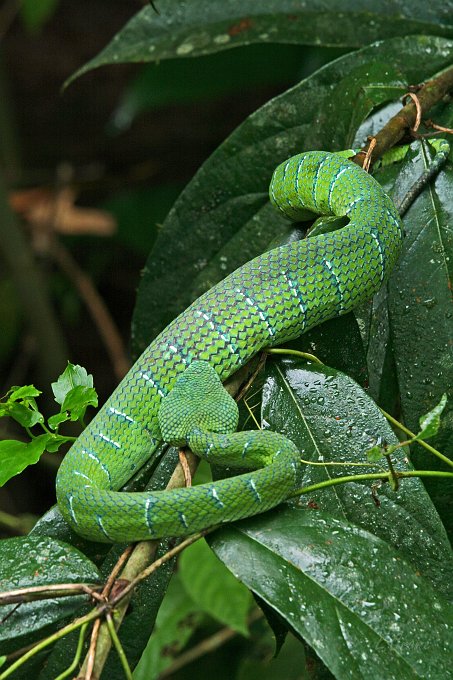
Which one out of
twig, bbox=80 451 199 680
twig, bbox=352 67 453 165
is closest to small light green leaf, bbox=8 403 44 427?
twig, bbox=80 451 199 680

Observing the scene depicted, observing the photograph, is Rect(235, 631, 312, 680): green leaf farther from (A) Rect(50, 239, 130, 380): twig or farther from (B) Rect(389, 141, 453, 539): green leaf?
(A) Rect(50, 239, 130, 380): twig

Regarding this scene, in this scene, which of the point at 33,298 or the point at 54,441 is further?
the point at 33,298

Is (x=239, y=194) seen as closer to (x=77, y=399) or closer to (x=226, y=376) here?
(x=226, y=376)

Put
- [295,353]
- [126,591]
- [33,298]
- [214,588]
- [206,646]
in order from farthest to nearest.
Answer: [33,298]
[206,646]
[214,588]
[295,353]
[126,591]

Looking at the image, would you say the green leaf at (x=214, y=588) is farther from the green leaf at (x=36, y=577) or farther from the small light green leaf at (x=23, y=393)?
the small light green leaf at (x=23, y=393)

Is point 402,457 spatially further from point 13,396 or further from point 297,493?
point 13,396

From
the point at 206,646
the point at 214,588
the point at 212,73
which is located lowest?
the point at 206,646

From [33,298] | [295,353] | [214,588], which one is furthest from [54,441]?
[33,298]
